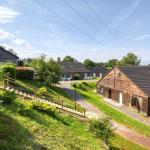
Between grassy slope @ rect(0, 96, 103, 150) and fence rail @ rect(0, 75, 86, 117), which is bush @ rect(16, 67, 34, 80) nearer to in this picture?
fence rail @ rect(0, 75, 86, 117)

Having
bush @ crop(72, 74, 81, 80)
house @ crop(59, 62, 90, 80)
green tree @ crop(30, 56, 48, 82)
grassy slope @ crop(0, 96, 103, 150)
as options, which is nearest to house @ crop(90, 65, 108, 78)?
house @ crop(59, 62, 90, 80)

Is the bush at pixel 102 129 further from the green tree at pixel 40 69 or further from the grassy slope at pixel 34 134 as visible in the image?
the green tree at pixel 40 69

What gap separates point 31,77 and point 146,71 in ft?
70.3

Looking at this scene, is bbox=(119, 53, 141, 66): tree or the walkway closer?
the walkway

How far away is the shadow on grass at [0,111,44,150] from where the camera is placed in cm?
1084

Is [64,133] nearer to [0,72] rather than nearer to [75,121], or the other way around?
[75,121]

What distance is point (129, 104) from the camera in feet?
134

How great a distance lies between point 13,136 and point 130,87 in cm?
3134

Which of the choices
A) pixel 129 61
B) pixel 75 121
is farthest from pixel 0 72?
pixel 129 61

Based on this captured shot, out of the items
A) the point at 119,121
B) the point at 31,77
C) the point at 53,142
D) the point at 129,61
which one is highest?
the point at 129,61

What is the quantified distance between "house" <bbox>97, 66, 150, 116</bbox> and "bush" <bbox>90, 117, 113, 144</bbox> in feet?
60.9

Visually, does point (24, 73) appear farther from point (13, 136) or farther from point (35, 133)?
point (13, 136)

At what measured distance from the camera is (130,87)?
40.9 m

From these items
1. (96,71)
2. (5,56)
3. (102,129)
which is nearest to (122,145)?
(102,129)
